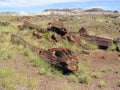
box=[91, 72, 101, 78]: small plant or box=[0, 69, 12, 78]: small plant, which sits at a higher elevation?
box=[0, 69, 12, 78]: small plant

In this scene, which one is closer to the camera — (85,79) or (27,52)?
(85,79)

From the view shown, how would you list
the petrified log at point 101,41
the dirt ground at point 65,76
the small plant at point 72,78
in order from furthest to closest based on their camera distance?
the petrified log at point 101,41 < the small plant at point 72,78 < the dirt ground at point 65,76

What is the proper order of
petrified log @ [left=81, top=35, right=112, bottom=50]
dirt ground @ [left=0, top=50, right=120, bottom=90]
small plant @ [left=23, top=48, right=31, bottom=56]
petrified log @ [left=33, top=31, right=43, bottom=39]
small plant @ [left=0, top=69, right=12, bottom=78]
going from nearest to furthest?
1. small plant @ [left=0, top=69, right=12, bottom=78]
2. dirt ground @ [left=0, top=50, right=120, bottom=90]
3. small plant @ [left=23, top=48, right=31, bottom=56]
4. petrified log @ [left=33, top=31, right=43, bottom=39]
5. petrified log @ [left=81, top=35, right=112, bottom=50]

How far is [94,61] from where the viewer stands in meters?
21.1

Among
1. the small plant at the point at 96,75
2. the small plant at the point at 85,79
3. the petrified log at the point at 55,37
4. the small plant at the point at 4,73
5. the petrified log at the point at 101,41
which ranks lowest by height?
the small plant at the point at 96,75

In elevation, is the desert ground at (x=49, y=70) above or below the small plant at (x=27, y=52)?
below

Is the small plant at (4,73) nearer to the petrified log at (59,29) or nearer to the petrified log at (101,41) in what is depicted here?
the petrified log at (59,29)

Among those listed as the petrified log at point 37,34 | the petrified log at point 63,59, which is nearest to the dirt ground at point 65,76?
the petrified log at point 63,59

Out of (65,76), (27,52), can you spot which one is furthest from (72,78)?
(27,52)

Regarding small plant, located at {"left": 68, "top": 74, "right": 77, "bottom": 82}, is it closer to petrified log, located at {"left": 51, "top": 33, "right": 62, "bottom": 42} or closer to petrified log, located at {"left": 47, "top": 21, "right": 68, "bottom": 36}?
petrified log, located at {"left": 51, "top": 33, "right": 62, "bottom": 42}

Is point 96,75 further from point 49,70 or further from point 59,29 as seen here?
point 59,29

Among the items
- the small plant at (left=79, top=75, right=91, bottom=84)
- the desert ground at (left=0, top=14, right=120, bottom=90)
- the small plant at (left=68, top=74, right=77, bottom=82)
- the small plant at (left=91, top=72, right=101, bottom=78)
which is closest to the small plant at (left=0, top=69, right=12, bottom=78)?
the desert ground at (left=0, top=14, right=120, bottom=90)

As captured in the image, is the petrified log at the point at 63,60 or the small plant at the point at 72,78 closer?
the small plant at the point at 72,78

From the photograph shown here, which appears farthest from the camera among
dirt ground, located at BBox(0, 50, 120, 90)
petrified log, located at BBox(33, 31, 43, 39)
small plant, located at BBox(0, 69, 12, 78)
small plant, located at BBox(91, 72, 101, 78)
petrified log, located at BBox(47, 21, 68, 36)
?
petrified log, located at BBox(47, 21, 68, 36)
